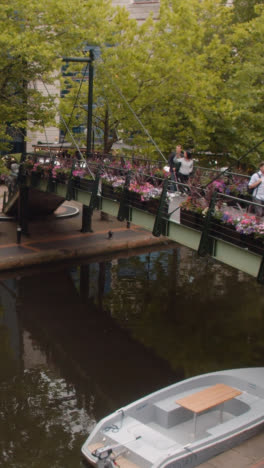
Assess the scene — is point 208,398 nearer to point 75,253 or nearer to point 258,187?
point 258,187

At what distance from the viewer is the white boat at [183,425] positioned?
39.1ft

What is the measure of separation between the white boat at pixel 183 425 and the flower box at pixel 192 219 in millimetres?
3982

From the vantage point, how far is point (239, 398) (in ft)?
46.0

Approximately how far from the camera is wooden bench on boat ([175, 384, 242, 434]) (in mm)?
13070

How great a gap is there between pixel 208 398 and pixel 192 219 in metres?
5.11

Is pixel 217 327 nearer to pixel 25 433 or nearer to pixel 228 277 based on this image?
pixel 228 277

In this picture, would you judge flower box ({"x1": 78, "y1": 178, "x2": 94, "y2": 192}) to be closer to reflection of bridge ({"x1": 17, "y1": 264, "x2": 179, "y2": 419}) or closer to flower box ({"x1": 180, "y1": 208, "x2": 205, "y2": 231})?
reflection of bridge ({"x1": 17, "y1": 264, "x2": 179, "y2": 419})

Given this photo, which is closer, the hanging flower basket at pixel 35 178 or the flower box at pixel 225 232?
the flower box at pixel 225 232

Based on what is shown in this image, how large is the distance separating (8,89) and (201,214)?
43.6 feet

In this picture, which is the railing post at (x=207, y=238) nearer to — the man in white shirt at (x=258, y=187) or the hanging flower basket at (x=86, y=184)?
the man in white shirt at (x=258, y=187)

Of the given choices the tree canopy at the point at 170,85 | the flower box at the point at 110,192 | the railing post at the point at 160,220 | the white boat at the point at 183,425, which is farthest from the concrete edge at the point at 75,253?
the white boat at the point at 183,425

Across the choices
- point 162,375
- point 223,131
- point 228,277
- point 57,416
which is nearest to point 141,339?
point 162,375

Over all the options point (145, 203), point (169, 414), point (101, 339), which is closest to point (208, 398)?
point (169, 414)

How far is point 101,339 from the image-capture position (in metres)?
19.8
